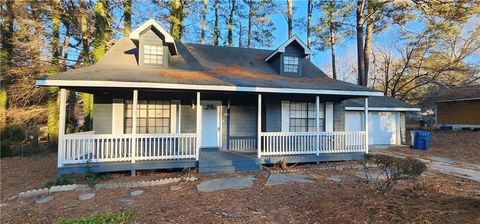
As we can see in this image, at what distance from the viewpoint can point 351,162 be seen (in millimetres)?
9797

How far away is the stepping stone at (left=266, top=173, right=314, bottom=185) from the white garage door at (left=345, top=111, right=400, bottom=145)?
8633 millimetres

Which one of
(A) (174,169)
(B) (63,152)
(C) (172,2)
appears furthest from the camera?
(C) (172,2)

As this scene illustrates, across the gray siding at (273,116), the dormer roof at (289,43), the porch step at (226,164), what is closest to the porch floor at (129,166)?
the porch step at (226,164)

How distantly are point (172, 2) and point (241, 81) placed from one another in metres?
11.5

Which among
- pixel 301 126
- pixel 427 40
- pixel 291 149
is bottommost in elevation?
pixel 291 149

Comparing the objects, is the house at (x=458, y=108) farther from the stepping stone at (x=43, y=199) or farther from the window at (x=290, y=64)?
the stepping stone at (x=43, y=199)

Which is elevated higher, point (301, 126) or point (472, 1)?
point (472, 1)

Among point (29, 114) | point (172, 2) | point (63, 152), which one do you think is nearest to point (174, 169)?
point (63, 152)

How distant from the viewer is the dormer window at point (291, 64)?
11969 mm

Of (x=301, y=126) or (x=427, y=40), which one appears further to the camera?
(x=427, y=40)

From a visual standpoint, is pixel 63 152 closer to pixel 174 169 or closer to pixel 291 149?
pixel 174 169

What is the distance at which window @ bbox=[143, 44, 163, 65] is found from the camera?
33.2ft

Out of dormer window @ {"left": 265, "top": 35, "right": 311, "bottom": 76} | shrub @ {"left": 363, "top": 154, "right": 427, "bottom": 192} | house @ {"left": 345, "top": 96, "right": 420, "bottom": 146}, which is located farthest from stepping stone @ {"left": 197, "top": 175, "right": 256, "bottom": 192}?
house @ {"left": 345, "top": 96, "right": 420, "bottom": 146}

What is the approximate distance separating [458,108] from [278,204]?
24738 millimetres
